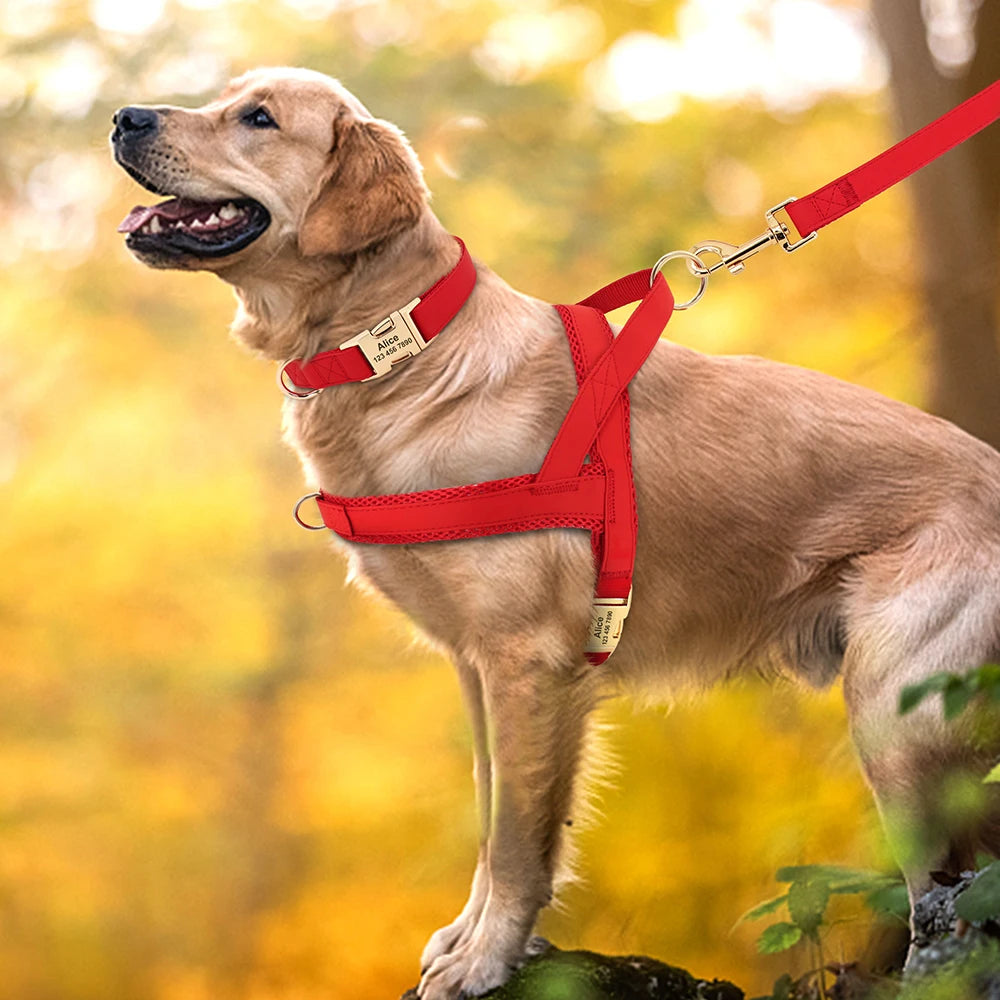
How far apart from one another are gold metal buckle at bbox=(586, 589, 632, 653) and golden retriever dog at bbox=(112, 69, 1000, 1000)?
0.04 meters

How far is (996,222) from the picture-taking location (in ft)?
15.4

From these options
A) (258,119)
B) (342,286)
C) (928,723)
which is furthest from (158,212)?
(928,723)

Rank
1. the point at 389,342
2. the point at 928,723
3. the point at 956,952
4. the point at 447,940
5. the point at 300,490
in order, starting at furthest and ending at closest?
the point at 300,490 → the point at 447,940 → the point at 389,342 → the point at 928,723 → the point at 956,952

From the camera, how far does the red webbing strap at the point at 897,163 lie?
268 centimetres

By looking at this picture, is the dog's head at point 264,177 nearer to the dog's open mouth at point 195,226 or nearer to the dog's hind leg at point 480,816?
the dog's open mouth at point 195,226

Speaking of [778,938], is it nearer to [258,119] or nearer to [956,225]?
[258,119]

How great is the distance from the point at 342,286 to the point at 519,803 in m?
1.39

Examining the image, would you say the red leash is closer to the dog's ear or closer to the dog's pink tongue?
→ the dog's ear

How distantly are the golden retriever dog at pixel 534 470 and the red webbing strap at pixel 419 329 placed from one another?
0.04 m

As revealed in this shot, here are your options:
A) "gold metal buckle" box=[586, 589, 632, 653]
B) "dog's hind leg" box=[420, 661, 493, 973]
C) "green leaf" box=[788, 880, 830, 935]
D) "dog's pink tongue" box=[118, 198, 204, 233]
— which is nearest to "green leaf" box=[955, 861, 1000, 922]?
"green leaf" box=[788, 880, 830, 935]

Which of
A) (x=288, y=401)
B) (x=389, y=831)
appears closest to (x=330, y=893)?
(x=389, y=831)

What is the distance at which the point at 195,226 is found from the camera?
2.82 metres

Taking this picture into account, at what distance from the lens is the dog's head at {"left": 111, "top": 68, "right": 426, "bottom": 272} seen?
275 centimetres

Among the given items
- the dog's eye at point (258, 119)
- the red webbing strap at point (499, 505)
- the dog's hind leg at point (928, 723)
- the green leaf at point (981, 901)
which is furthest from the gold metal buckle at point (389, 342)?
the green leaf at point (981, 901)
